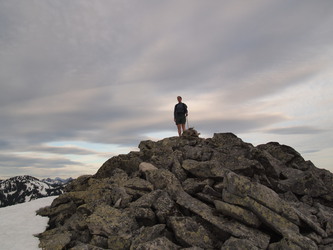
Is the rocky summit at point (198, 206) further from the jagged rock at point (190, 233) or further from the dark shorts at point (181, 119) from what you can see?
the dark shorts at point (181, 119)

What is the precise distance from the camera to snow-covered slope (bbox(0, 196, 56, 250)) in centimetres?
1599

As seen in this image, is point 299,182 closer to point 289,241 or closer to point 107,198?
point 289,241

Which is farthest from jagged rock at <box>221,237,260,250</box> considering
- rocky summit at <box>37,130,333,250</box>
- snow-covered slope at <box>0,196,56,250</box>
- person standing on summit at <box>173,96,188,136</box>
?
person standing on summit at <box>173,96,188,136</box>

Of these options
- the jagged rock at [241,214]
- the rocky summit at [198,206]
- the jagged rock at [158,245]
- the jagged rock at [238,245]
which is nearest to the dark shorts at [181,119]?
the rocky summit at [198,206]

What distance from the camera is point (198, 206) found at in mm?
15883

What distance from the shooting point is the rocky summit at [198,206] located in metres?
13.8

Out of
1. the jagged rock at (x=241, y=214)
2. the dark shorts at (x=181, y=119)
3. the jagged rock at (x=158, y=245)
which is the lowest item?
the jagged rock at (x=158, y=245)

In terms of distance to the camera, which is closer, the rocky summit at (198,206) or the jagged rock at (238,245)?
the jagged rock at (238,245)

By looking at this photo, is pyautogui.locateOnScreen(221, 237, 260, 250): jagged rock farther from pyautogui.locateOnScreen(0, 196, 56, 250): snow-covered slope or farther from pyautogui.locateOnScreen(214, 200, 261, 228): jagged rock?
pyautogui.locateOnScreen(0, 196, 56, 250): snow-covered slope

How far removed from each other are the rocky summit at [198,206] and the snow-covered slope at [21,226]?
0.73 meters

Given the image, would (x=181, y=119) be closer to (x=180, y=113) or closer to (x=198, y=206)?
(x=180, y=113)

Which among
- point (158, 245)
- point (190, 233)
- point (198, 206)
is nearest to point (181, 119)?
point (198, 206)

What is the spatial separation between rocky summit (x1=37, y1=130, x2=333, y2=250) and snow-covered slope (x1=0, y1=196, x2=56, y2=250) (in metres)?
0.73

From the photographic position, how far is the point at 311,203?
61.3ft
